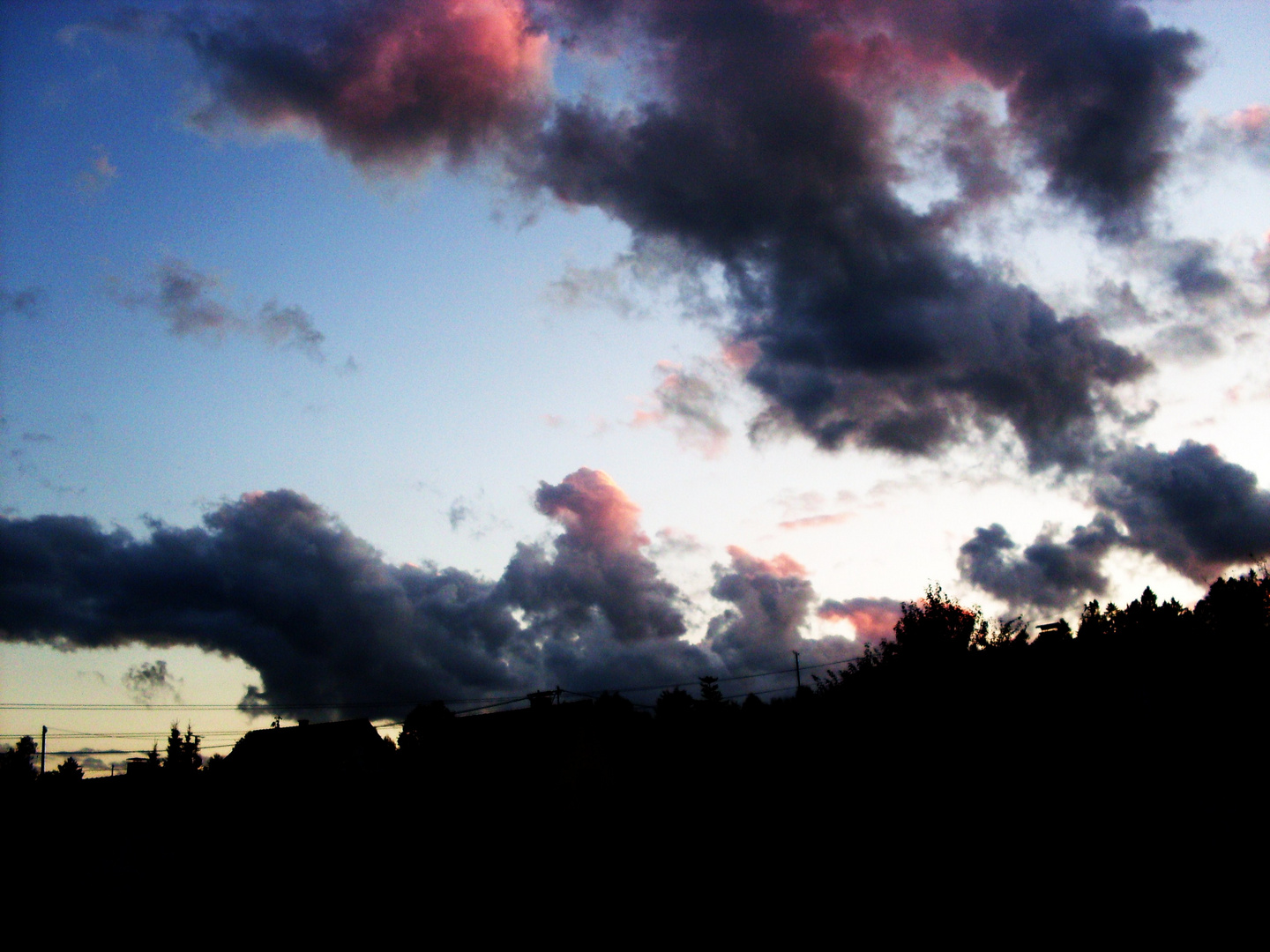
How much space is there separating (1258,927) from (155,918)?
33.4 metres

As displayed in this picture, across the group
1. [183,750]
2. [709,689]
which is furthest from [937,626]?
[183,750]

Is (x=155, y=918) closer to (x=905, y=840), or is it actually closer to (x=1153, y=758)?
(x=905, y=840)

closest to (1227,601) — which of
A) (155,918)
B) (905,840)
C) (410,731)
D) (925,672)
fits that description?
(925,672)

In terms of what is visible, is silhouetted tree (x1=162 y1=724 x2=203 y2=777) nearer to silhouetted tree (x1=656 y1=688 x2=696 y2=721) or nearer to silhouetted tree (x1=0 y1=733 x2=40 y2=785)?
silhouetted tree (x1=0 y1=733 x2=40 y2=785)

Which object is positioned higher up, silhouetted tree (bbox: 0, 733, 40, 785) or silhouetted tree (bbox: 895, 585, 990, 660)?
silhouetted tree (bbox: 895, 585, 990, 660)

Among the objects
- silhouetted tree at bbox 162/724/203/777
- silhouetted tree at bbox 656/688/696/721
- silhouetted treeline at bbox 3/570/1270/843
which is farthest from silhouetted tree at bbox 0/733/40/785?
silhouetted tree at bbox 656/688/696/721

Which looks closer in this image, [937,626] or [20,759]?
[937,626]

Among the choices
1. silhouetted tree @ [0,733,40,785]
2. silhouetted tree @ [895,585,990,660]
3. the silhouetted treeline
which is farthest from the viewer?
silhouetted tree @ [0,733,40,785]

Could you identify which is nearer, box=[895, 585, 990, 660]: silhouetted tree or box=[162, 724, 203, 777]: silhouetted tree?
box=[895, 585, 990, 660]: silhouetted tree

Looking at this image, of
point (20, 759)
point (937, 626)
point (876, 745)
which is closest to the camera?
point (876, 745)

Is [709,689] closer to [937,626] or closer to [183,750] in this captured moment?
[937,626]

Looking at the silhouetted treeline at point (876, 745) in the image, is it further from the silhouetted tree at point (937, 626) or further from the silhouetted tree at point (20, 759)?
the silhouetted tree at point (20, 759)

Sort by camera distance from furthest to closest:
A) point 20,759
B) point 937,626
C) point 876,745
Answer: point 20,759, point 937,626, point 876,745

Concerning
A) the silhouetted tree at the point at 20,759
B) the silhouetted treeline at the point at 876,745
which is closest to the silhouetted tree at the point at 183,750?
the silhouetted tree at the point at 20,759
